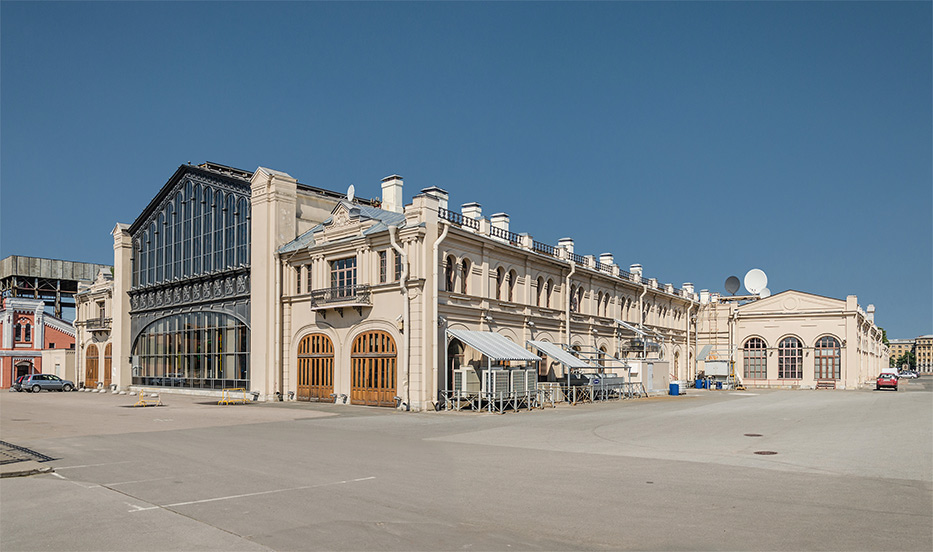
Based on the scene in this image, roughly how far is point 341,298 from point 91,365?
108 ft

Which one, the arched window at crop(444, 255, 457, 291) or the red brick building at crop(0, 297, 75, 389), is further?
the red brick building at crop(0, 297, 75, 389)

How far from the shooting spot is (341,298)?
1341 inches

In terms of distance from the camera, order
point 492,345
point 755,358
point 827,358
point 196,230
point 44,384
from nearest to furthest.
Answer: point 492,345
point 196,230
point 44,384
point 827,358
point 755,358

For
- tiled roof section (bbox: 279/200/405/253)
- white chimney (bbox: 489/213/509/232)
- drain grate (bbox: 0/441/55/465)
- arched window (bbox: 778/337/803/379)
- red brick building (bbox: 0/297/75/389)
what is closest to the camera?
drain grate (bbox: 0/441/55/465)

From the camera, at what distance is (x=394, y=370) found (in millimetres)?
32281

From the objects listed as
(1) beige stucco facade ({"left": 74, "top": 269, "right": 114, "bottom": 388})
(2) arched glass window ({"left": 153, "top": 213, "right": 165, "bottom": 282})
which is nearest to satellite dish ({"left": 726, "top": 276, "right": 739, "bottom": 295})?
(2) arched glass window ({"left": 153, "top": 213, "right": 165, "bottom": 282})

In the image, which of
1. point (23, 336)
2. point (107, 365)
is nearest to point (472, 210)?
point (107, 365)

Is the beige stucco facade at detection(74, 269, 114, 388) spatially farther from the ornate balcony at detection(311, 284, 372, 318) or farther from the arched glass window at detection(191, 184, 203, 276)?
the ornate balcony at detection(311, 284, 372, 318)

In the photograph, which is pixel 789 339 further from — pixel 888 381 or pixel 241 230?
pixel 241 230

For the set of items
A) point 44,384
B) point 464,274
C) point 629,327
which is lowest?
point 44,384

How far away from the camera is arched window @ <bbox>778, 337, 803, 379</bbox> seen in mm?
61688

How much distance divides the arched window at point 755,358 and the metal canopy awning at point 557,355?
32.6 m

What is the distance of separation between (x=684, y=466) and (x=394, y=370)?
19716 millimetres

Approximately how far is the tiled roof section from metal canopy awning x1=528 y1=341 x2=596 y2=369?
9568mm
